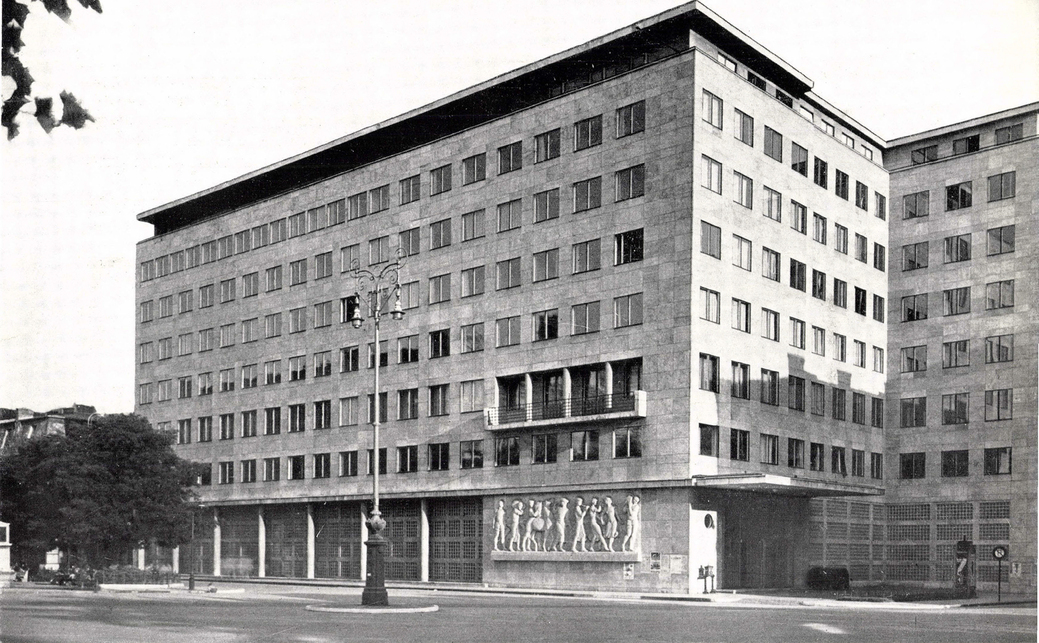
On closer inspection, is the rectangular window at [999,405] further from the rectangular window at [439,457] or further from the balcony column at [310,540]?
the balcony column at [310,540]

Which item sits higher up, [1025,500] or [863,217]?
[863,217]

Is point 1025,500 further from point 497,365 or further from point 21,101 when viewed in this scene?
point 21,101

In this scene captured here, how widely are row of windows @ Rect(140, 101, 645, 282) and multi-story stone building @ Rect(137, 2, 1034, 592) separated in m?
0.16

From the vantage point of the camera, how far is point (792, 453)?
2411 inches

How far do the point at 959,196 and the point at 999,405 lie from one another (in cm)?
1214

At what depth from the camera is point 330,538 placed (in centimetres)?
7225

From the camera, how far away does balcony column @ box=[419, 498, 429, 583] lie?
2589 inches

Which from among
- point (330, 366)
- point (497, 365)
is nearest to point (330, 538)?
point (330, 366)

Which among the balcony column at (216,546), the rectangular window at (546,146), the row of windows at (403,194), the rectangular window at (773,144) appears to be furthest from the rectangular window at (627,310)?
the balcony column at (216,546)

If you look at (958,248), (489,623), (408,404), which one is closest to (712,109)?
(958,248)

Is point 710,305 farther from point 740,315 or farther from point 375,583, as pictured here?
point 375,583

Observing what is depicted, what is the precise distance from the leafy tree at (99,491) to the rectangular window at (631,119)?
27746 mm

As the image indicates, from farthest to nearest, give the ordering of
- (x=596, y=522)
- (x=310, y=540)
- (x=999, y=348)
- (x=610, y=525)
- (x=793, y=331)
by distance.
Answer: (x=310, y=540), (x=999, y=348), (x=793, y=331), (x=596, y=522), (x=610, y=525)

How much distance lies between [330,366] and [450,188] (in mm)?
13942
